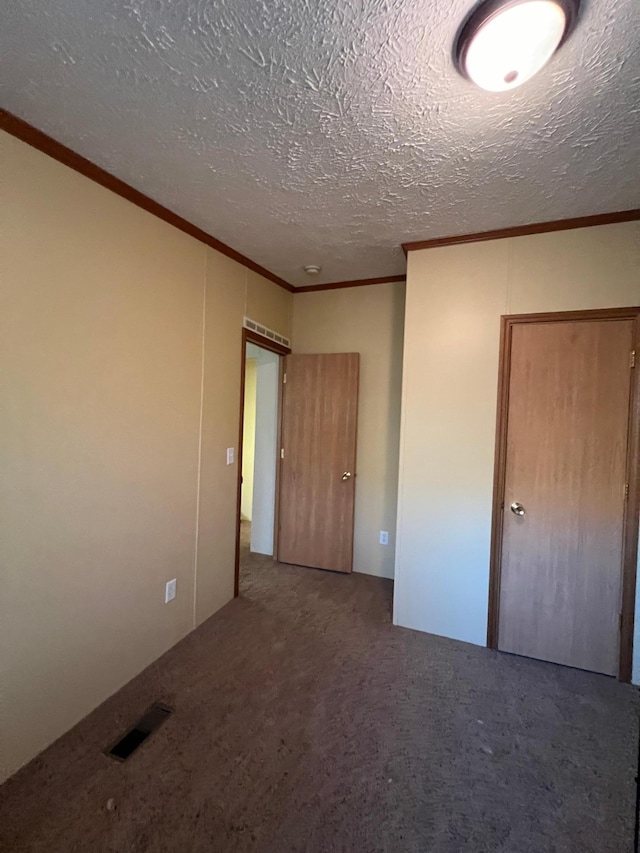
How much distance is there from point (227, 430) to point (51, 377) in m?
1.26

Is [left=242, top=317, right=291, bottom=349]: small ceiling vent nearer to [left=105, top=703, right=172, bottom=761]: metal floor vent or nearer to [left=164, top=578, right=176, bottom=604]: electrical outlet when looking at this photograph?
[left=164, top=578, right=176, bottom=604]: electrical outlet

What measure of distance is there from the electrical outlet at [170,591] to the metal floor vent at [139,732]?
1.77ft

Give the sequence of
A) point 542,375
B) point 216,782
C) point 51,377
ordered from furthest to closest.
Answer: point 542,375, point 51,377, point 216,782

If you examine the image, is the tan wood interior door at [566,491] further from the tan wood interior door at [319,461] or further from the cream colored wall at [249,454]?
the cream colored wall at [249,454]

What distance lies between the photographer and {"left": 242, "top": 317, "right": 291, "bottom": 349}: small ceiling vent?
294 centimetres

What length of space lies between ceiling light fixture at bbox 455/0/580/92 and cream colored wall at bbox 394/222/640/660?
1.23m

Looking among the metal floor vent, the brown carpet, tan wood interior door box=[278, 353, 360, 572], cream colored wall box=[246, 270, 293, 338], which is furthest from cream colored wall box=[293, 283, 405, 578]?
the metal floor vent

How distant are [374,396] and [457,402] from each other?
1014 millimetres

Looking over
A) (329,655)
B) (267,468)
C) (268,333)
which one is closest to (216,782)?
(329,655)

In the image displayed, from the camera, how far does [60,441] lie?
166 centimetres

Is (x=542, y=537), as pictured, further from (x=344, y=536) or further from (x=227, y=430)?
(x=227, y=430)

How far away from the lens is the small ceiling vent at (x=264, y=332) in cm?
294

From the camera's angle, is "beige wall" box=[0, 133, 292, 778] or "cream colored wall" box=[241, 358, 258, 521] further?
"cream colored wall" box=[241, 358, 258, 521]

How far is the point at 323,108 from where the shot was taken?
1.38 m
